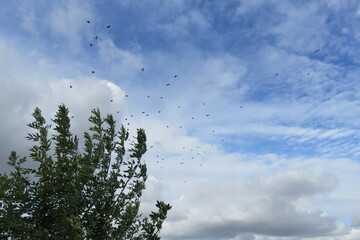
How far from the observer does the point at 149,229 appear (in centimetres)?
1418

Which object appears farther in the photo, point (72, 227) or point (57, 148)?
point (57, 148)

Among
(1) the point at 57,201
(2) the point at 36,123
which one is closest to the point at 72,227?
(1) the point at 57,201

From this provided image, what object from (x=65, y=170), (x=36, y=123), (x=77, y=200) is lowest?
(x=77, y=200)

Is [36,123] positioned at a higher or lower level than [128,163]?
higher

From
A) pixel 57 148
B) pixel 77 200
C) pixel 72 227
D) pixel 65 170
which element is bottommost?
pixel 72 227

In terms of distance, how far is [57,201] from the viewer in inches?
554

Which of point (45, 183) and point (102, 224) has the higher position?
point (45, 183)

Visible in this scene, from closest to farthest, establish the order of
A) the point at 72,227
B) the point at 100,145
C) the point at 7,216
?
the point at 72,227, the point at 7,216, the point at 100,145

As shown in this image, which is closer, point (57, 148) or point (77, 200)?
point (77, 200)

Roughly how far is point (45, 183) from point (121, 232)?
12.1 ft

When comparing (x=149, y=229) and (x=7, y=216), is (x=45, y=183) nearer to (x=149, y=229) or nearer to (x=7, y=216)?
(x=7, y=216)

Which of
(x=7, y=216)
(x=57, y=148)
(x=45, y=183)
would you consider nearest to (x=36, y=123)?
(x=57, y=148)

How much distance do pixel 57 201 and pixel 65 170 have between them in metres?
1.46

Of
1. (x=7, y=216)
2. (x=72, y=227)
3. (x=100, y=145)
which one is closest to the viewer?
(x=72, y=227)
